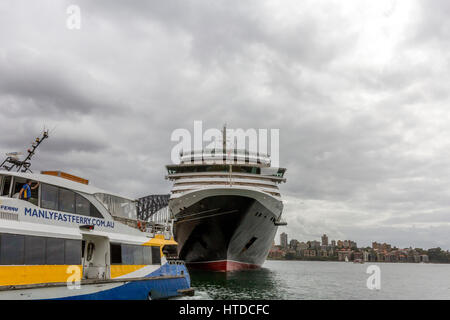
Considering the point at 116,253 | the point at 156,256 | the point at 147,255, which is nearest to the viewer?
the point at 116,253

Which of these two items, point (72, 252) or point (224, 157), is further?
point (224, 157)

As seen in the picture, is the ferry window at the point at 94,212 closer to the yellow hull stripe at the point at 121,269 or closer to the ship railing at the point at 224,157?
the yellow hull stripe at the point at 121,269

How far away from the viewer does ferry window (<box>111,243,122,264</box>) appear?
582 inches

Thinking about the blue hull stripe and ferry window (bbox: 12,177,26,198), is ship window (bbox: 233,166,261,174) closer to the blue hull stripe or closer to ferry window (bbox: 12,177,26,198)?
the blue hull stripe

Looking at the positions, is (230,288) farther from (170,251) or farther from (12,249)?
(12,249)

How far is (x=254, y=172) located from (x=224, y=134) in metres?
12.6

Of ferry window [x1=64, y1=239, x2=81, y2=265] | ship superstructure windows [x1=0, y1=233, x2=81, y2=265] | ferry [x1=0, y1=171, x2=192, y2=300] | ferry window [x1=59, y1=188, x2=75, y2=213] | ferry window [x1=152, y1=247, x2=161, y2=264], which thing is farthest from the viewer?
ferry window [x1=152, y1=247, x2=161, y2=264]

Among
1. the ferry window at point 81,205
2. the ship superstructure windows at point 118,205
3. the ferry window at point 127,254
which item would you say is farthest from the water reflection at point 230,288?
the ferry window at point 81,205

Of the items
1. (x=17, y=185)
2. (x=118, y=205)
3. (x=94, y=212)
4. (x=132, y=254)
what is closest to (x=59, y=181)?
(x=17, y=185)

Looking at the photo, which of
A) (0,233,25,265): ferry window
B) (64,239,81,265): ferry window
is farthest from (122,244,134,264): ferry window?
(0,233,25,265): ferry window

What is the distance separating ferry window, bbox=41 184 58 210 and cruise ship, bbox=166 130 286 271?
17721 millimetres

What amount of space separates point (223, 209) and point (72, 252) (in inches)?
718

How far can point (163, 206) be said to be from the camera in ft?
300

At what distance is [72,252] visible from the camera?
12758 mm
